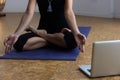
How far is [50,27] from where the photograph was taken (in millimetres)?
2523

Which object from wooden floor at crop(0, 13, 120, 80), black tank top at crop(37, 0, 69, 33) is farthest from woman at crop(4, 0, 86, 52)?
wooden floor at crop(0, 13, 120, 80)

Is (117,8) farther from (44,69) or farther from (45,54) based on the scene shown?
(44,69)

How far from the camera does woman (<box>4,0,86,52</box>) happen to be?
238cm

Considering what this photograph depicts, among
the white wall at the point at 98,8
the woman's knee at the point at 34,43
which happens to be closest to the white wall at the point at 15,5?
the white wall at the point at 98,8

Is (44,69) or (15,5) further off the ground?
(44,69)

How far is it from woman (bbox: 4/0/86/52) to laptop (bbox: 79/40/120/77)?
515 mm

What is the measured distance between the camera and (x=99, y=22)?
398cm

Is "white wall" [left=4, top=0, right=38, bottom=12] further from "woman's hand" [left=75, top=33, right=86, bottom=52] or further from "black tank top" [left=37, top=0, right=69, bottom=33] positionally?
"woman's hand" [left=75, top=33, right=86, bottom=52]

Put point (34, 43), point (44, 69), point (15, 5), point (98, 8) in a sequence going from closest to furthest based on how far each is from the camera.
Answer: point (44, 69) < point (34, 43) < point (98, 8) < point (15, 5)

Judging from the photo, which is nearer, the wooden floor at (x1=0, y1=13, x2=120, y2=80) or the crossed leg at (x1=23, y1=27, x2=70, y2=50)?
the wooden floor at (x1=0, y1=13, x2=120, y2=80)

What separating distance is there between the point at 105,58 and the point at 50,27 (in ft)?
2.75

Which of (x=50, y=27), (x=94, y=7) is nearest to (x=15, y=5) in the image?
(x=94, y=7)

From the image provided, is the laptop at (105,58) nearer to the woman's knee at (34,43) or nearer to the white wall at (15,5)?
the woman's knee at (34,43)

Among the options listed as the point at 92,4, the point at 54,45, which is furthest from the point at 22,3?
the point at 54,45
